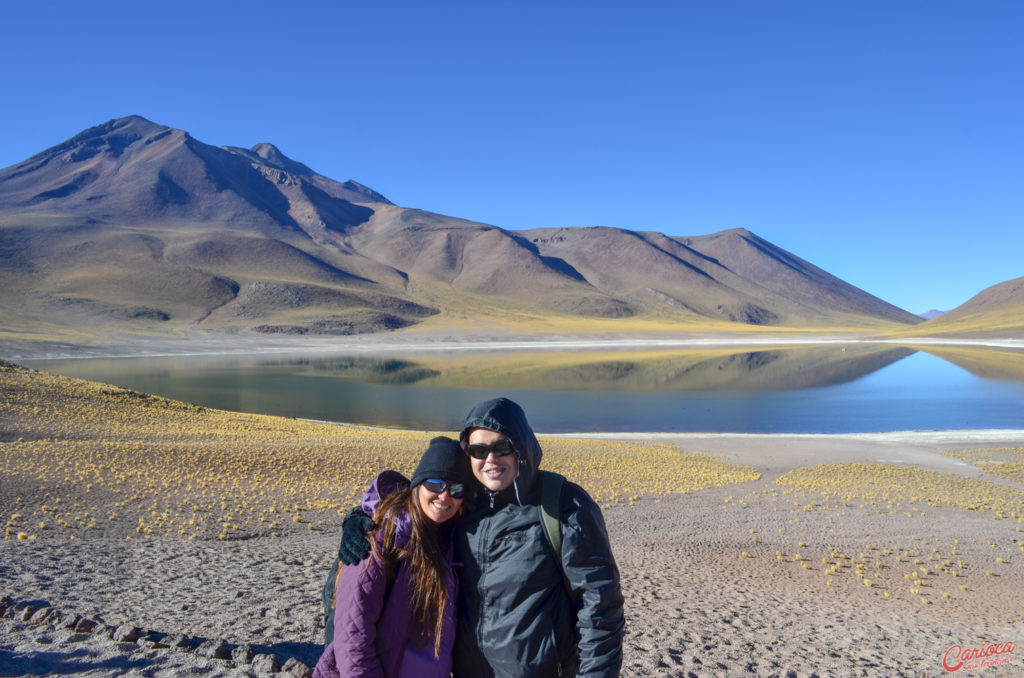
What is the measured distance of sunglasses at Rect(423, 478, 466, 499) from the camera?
2.62 meters

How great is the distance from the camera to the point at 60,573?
23.1 ft

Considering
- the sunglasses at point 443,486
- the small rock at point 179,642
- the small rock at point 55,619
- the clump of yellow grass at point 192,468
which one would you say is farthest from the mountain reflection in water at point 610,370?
the sunglasses at point 443,486

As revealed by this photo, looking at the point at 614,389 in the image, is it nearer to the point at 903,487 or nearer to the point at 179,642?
the point at 903,487

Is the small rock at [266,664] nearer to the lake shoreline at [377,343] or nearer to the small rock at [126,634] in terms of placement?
the small rock at [126,634]

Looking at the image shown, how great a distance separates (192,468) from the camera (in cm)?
1402

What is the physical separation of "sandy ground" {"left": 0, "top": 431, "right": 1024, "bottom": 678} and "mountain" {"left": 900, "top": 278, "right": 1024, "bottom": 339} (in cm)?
12821

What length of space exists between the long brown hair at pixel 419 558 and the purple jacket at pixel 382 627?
0.03m

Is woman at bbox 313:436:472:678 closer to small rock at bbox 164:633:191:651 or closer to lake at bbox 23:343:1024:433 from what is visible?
small rock at bbox 164:633:191:651

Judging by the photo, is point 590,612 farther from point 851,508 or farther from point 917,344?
point 917,344

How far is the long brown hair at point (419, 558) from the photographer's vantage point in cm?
262

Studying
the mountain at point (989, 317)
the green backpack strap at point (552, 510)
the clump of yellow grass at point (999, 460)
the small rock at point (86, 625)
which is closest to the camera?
the green backpack strap at point (552, 510)

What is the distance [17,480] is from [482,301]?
16380 centimetres

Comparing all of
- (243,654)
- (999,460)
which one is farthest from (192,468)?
(999,460)

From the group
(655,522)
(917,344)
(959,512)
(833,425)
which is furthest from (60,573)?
(917,344)
